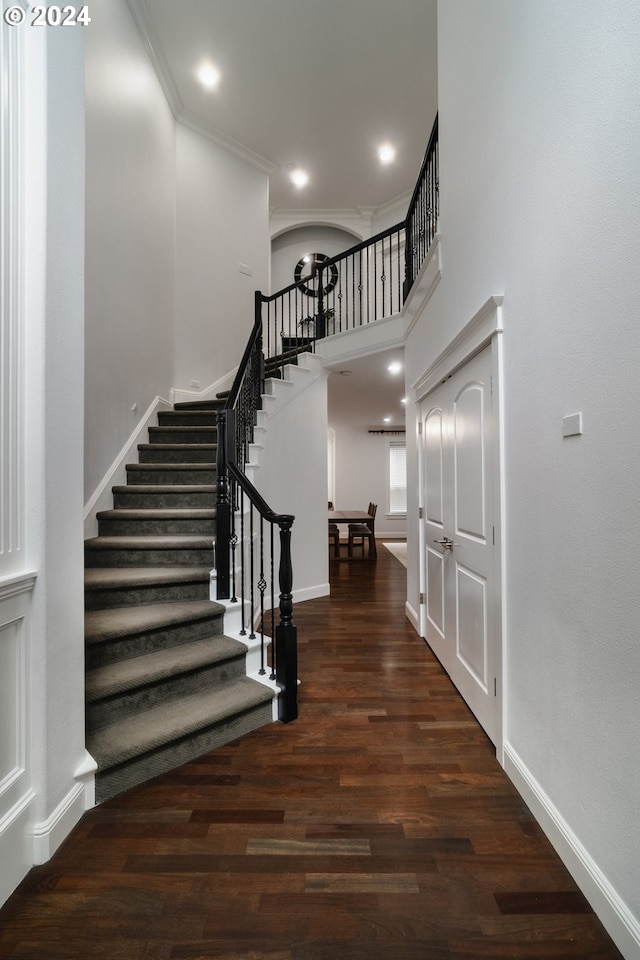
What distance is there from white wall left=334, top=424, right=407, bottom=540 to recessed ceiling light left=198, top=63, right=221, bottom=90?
701 centimetres

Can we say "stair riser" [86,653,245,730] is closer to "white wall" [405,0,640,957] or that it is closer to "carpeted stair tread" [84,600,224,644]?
"carpeted stair tread" [84,600,224,644]

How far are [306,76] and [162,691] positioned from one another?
6.31m

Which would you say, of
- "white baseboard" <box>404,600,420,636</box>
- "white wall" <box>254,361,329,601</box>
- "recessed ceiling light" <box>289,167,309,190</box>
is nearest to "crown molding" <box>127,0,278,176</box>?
"recessed ceiling light" <box>289,167,309,190</box>

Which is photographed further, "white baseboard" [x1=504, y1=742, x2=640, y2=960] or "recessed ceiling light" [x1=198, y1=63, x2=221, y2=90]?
"recessed ceiling light" [x1=198, y1=63, x2=221, y2=90]

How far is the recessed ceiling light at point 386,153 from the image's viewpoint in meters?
6.05

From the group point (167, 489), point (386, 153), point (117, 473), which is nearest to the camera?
point (167, 489)

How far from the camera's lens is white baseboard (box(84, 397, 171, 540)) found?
11.1 feet

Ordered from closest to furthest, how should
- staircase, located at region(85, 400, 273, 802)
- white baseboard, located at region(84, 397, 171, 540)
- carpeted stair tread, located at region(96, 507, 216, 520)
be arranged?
staircase, located at region(85, 400, 273, 802) → carpeted stair tread, located at region(96, 507, 216, 520) → white baseboard, located at region(84, 397, 171, 540)

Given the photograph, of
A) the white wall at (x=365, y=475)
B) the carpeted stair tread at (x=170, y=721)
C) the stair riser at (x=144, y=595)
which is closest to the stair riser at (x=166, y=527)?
the stair riser at (x=144, y=595)

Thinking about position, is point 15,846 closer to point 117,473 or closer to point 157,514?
point 157,514

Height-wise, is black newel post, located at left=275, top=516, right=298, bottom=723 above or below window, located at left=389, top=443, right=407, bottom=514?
below

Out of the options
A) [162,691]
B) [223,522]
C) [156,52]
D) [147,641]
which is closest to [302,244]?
[156,52]

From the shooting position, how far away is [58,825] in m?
1.57

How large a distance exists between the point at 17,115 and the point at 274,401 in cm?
317
